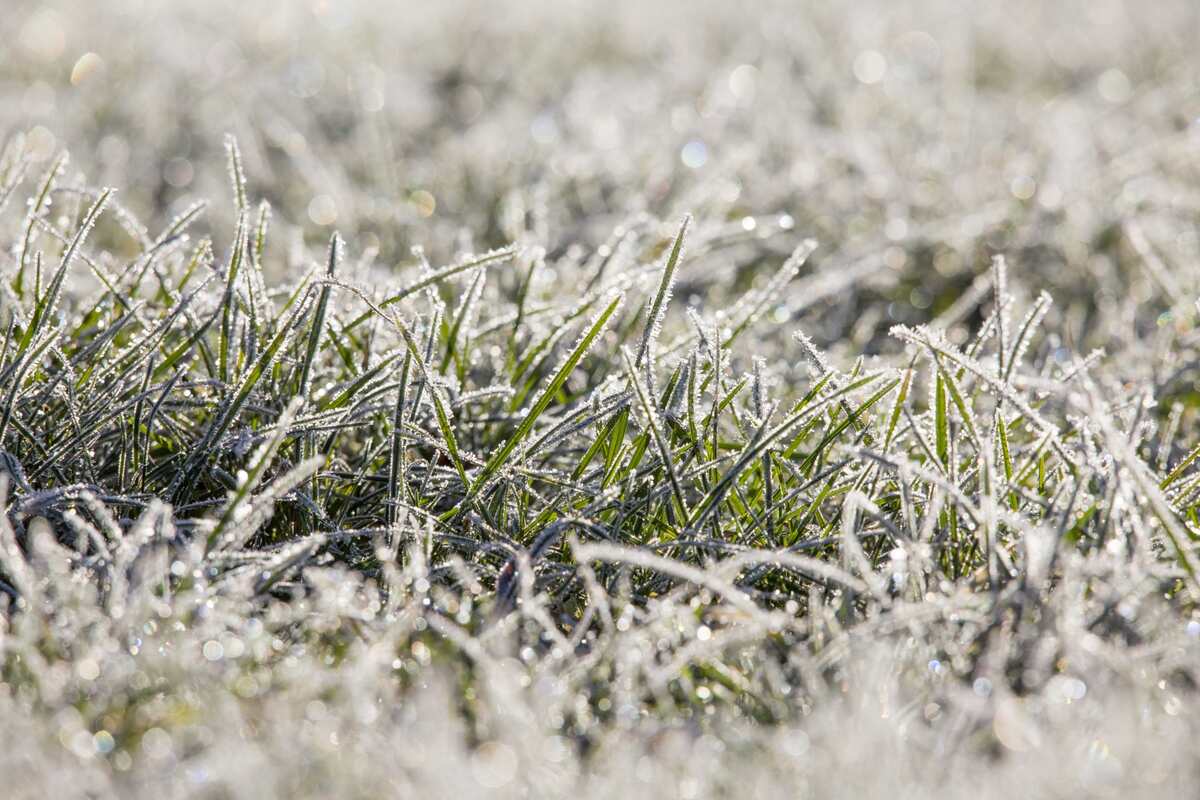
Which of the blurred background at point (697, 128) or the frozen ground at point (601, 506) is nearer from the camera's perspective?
the frozen ground at point (601, 506)

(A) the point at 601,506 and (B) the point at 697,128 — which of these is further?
(B) the point at 697,128

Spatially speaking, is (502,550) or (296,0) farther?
(296,0)

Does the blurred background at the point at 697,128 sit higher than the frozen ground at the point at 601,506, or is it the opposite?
the blurred background at the point at 697,128

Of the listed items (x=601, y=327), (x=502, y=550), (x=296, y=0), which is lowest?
(x=502, y=550)

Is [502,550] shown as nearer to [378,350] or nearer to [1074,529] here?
[378,350]

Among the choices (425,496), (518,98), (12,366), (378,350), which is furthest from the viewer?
(518,98)

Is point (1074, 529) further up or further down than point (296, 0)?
further down

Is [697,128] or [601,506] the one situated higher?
[697,128]

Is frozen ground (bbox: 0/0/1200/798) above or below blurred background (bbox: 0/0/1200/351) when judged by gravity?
below

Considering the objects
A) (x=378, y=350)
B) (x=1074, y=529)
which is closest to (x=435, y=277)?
(x=378, y=350)

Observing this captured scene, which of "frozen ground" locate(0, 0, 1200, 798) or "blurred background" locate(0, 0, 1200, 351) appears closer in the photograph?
"frozen ground" locate(0, 0, 1200, 798)

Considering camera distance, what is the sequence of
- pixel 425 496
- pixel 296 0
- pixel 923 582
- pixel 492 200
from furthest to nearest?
1. pixel 296 0
2. pixel 492 200
3. pixel 425 496
4. pixel 923 582
